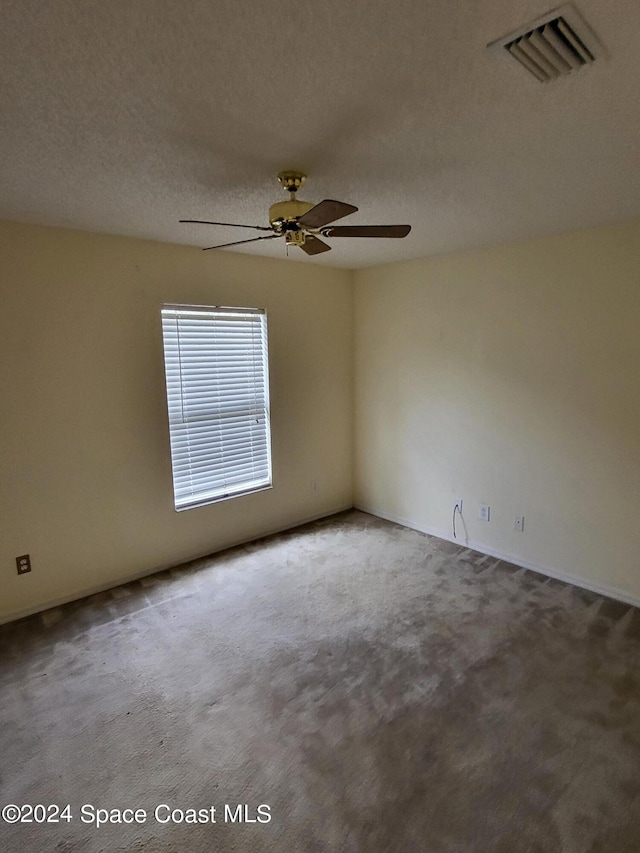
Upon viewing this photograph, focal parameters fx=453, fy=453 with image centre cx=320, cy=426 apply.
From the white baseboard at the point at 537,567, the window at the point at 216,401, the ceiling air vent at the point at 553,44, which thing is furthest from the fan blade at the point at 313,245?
the white baseboard at the point at 537,567

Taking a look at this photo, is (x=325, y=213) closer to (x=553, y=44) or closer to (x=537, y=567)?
(x=553, y=44)

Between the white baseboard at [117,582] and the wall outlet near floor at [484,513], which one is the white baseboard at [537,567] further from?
the white baseboard at [117,582]

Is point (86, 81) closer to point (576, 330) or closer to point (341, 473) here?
point (576, 330)

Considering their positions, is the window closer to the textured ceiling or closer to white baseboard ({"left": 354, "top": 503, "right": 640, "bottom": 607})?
the textured ceiling

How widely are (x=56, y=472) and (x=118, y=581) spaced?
91 centimetres


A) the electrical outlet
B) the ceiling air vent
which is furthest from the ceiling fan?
the electrical outlet

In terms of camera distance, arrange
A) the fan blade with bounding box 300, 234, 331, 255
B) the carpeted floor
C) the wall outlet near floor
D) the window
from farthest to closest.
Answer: the wall outlet near floor, the window, the fan blade with bounding box 300, 234, 331, 255, the carpeted floor

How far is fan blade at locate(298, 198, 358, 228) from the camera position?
1657mm

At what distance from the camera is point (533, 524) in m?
3.32

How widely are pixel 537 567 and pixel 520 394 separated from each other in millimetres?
1271

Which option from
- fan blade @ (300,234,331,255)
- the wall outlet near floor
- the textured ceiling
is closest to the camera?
the textured ceiling

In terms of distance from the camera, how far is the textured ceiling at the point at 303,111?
3.62 ft

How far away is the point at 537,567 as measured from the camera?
331 centimetres

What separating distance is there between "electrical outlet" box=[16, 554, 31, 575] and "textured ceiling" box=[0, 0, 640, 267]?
201 cm
